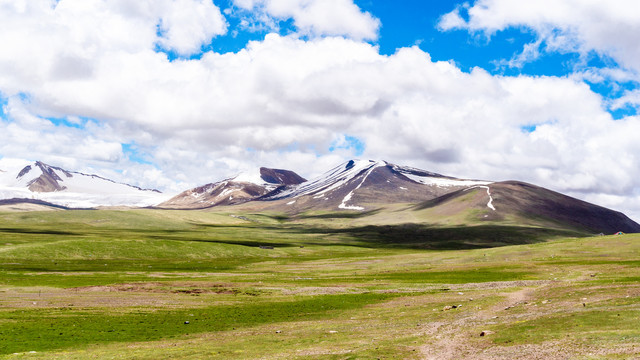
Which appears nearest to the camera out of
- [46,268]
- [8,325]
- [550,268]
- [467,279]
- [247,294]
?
[8,325]

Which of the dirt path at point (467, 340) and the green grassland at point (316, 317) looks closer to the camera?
the dirt path at point (467, 340)

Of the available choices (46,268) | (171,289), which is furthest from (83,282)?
(46,268)

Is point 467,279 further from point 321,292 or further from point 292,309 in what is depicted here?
point 292,309

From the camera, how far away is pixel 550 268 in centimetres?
8844

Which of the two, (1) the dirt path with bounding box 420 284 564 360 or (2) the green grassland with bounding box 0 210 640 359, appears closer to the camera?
(1) the dirt path with bounding box 420 284 564 360

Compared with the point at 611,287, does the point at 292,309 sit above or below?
below

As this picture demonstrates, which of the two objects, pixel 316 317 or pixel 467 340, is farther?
pixel 316 317

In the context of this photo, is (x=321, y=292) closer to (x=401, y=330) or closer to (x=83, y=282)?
(x=401, y=330)

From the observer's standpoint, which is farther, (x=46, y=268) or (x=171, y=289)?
(x=46, y=268)

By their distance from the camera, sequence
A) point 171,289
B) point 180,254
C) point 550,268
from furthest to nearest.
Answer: point 180,254
point 550,268
point 171,289

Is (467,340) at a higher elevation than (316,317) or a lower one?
higher

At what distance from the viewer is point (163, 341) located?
34.9m

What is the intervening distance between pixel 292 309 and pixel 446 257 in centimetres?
8972

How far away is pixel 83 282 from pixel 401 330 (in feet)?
215
